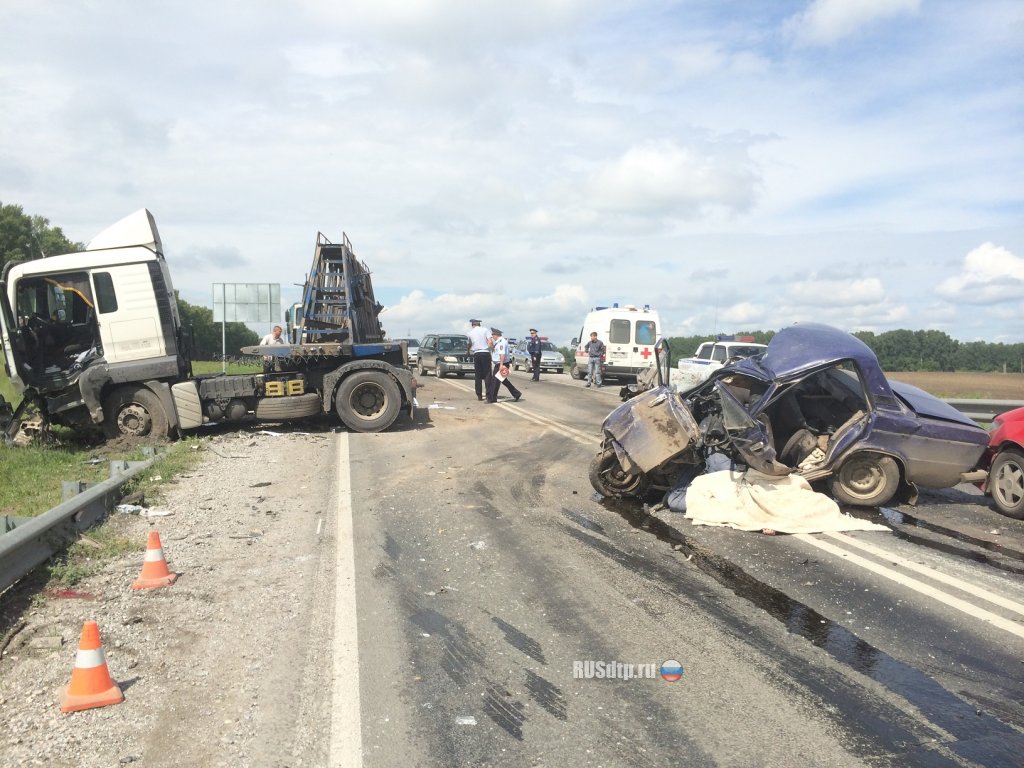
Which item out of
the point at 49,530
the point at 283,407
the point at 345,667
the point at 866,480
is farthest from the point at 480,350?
the point at 345,667

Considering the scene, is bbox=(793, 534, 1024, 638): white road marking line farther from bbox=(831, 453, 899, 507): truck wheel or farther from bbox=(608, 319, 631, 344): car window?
bbox=(608, 319, 631, 344): car window

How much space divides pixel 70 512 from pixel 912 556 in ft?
21.7

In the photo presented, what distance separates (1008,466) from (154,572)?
25.4 ft

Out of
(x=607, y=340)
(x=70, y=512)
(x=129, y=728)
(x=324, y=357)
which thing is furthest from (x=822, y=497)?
(x=607, y=340)

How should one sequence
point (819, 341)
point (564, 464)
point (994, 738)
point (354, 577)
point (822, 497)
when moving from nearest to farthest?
point (994, 738)
point (354, 577)
point (822, 497)
point (819, 341)
point (564, 464)

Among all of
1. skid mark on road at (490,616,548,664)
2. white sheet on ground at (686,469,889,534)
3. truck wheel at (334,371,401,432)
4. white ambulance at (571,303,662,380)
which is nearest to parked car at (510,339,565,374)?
white ambulance at (571,303,662,380)

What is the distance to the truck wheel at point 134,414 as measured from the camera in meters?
11.6

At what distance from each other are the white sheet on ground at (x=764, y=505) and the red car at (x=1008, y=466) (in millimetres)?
1507

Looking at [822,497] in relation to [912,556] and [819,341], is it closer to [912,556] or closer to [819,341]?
[912,556]

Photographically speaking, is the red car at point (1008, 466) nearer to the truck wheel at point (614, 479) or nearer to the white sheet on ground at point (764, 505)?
the white sheet on ground at point (764, 505)

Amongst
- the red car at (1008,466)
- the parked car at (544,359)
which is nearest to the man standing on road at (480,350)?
the red car at (1008,466)

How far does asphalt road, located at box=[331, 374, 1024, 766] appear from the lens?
3.30 metres

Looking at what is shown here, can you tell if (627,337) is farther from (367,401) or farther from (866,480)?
(866,480)

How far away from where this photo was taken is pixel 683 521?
7.11 meters
